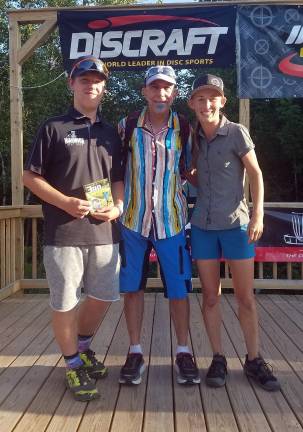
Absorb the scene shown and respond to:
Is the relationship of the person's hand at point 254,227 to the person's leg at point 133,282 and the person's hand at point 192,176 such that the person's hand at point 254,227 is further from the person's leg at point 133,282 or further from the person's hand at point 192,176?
the person's leg at point 133,282

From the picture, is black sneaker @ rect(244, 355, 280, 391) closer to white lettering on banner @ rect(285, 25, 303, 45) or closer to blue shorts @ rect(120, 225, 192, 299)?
blue shorts @ rect(120, 225, 192, 299)

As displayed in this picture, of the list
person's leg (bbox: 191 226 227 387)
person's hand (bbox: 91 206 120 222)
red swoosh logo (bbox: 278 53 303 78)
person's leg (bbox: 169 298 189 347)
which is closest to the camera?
person's hand (bbox: 91 206 120 222)

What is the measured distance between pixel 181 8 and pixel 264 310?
3.21 metres

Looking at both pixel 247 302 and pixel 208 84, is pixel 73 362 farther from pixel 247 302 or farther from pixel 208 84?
pixel 208 84

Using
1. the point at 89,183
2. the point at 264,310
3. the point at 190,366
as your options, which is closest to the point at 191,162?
the point at 89,183

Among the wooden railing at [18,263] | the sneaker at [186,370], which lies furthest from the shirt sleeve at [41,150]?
the wooden railing at [18,263]

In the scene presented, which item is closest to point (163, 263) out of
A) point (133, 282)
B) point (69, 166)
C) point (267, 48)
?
point (133, 282)

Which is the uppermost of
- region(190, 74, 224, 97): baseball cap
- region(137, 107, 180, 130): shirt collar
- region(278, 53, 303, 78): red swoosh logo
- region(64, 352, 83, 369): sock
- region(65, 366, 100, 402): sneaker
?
region(278, 53, 303, 78): red swoosh logo

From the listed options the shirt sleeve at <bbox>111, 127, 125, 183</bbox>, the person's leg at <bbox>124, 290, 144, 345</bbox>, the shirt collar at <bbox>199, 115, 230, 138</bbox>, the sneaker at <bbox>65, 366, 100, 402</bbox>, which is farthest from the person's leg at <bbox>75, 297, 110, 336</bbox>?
the shirt collar at <bbox>199, 115, 230, 138</bbox>

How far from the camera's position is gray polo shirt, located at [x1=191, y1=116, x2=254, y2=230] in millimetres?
2877

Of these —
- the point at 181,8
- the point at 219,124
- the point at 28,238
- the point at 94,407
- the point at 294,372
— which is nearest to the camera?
the point at 94,407

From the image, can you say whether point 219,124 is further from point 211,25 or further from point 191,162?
point 211,25

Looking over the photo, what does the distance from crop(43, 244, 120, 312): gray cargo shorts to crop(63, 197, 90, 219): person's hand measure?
0.20m

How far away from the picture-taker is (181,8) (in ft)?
17.4
